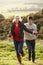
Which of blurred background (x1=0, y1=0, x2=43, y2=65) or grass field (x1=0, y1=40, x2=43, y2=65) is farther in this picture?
blurred background (x1=0, y1=0, x2=43, y2=65)

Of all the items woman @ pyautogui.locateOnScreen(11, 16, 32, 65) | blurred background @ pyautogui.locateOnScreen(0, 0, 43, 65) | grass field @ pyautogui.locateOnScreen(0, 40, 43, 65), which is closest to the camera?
woman @ pyautogui.locateOnScreen(11, 16, 32, 65)

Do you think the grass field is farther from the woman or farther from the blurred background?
the blurred background

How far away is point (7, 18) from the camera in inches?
998

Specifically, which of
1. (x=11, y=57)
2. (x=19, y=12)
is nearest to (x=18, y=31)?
(x=11, y=57)

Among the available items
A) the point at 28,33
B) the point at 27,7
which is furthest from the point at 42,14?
the point at 28,33

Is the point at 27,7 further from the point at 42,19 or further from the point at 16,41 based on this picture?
the point at 16,41

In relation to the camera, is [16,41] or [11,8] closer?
[16,41]

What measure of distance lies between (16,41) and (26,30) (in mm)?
514

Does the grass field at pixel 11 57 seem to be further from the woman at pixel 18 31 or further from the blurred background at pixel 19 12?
the blurred background at pixel 19 12

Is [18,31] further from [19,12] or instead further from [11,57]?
[19,12]

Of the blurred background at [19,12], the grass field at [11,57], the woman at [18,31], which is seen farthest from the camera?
the blurred background at [19,12]

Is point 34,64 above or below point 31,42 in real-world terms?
below

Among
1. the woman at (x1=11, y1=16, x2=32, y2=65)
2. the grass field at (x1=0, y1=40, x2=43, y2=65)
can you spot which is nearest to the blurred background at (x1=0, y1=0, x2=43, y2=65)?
the grass field at (x1=0, y1=40, x2=43, y2=65)

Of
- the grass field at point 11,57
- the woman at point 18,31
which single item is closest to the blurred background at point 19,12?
the grass field at point 11,57
